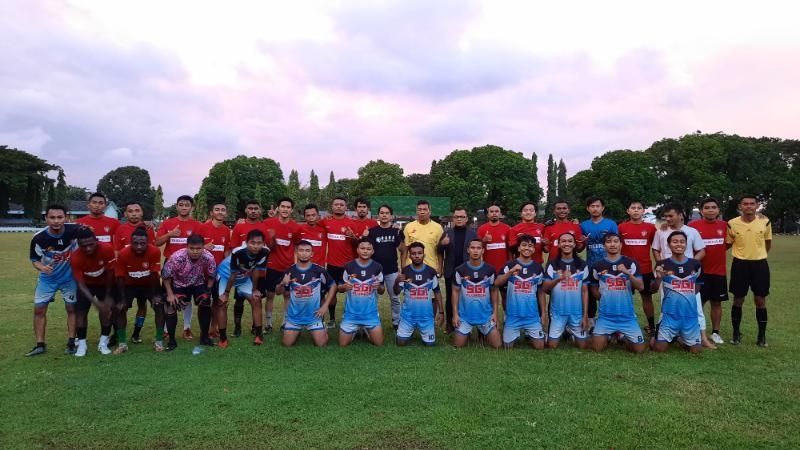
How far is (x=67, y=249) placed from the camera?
679 cm

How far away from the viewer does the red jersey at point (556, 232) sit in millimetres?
7531

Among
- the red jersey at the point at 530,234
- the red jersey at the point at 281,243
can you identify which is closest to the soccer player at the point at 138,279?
the red jersey at the point at 281,243

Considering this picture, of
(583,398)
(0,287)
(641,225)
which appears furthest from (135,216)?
(0,287)

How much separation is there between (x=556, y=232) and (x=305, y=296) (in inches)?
155

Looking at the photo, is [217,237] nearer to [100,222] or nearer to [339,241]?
[100,222]

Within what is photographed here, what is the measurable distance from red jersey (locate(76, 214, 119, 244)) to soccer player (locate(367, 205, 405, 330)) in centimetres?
391

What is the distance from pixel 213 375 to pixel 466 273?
141 inches

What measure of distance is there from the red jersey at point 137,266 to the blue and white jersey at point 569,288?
566 cm

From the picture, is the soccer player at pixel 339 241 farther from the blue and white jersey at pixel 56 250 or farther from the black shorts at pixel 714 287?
the black shorts at pixel 714 287

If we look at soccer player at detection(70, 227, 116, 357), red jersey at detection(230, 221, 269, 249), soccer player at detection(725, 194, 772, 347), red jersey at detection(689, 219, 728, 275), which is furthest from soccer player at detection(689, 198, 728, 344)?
soccer player at detection(70, 227, 116, 357)

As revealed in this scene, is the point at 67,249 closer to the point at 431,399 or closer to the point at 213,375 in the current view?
the point at 213,375

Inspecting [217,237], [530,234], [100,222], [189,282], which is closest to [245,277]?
[189,282]

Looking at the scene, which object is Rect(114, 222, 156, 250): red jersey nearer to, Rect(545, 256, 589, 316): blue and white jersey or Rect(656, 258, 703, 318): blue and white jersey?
Rect(545, 256, 589, 316): blue and white jersey

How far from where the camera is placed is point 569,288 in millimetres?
6996
